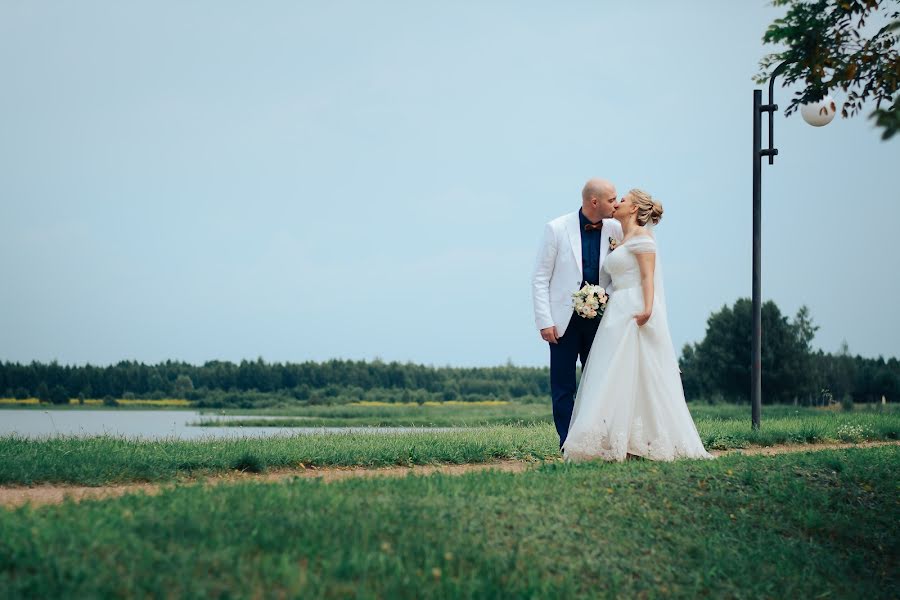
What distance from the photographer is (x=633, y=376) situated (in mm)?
8859

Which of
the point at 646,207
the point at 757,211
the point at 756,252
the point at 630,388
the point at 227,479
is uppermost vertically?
the point at 757,211

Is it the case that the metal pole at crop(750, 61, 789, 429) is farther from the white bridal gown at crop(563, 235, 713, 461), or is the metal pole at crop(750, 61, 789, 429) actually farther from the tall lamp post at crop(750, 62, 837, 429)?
the white bridal gown at crop(563, 235, 713, 461)

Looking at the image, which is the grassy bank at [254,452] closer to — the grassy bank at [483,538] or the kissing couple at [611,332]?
the kissing couple at [611,332]

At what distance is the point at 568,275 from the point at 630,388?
1479 millimetres

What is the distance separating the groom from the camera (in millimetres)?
9312

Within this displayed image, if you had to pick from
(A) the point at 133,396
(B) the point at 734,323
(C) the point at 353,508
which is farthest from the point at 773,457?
(A) the point at 133,396

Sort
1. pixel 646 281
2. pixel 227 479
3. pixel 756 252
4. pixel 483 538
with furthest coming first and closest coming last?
pixel 756 252 → pixel 646 281 → pixel 227 479 → pixel 483 538

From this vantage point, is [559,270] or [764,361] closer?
[559,270]

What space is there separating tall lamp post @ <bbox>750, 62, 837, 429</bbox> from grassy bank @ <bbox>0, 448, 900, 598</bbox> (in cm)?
608

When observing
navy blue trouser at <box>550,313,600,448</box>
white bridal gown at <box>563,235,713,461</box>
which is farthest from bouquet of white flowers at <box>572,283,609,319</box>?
navy blue trouser at <box>550,313,600,448</box>

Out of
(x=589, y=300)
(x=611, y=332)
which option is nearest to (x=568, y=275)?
(x=589, y=300)

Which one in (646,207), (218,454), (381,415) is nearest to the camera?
(646,207)

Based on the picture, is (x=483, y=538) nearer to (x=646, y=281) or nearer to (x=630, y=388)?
(x=630, y=388)

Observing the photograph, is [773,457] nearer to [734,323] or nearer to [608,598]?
[608,598]
